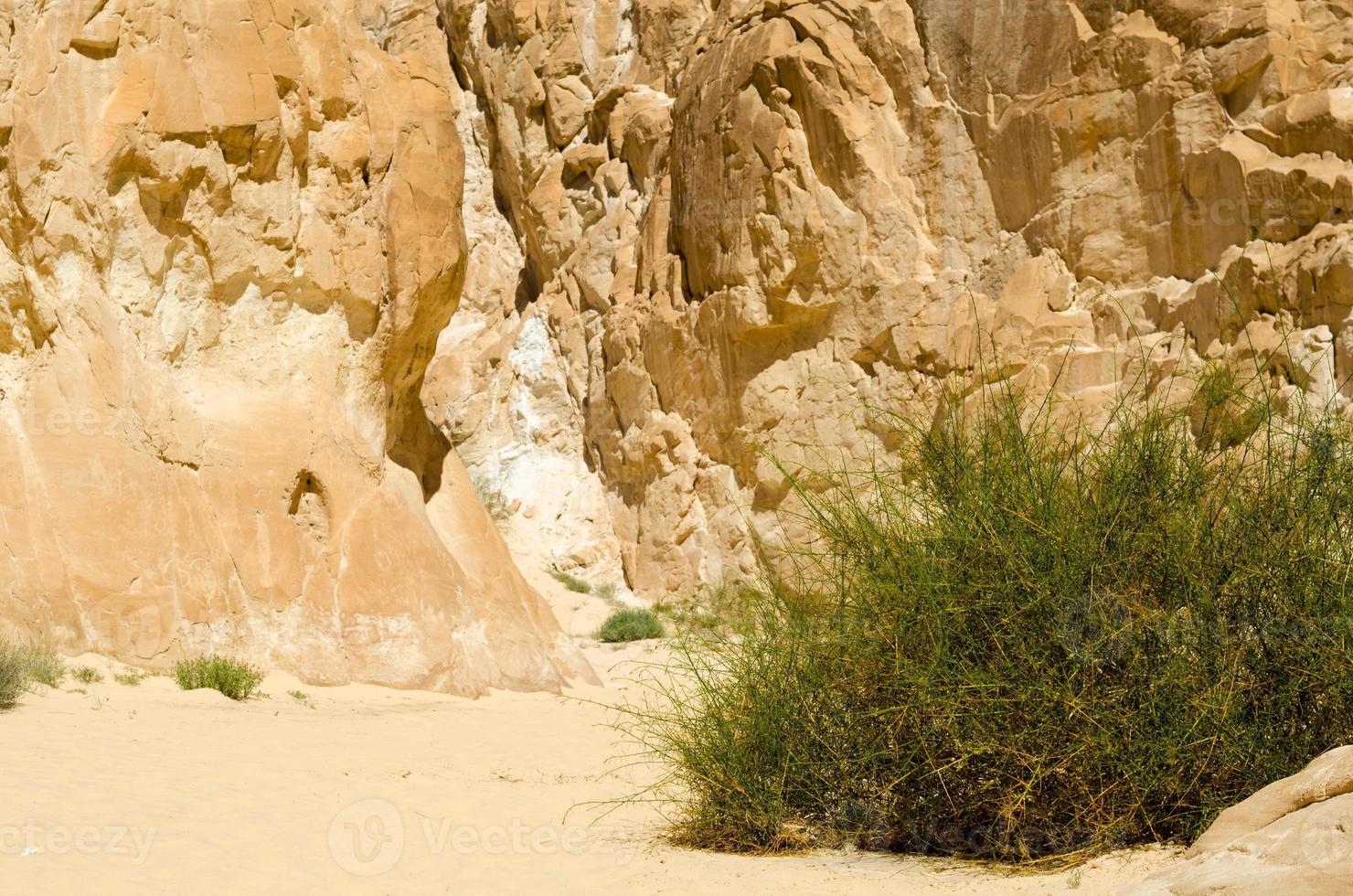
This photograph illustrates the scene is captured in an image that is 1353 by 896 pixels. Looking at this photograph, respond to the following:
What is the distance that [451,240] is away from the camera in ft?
40.0

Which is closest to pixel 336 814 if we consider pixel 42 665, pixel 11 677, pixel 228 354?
pixel 11 677

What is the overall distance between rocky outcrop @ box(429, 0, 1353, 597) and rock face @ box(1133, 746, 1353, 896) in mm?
10201

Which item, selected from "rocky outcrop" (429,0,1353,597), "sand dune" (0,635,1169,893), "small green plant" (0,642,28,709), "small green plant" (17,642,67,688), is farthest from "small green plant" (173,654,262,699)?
"rocky outcrop" (429,0,1353,597)

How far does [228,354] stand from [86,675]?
3.24m

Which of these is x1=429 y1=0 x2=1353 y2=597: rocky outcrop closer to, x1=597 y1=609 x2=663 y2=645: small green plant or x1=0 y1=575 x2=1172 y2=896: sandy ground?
x1=597 y1=609 x2=663 y2=645: small green plant

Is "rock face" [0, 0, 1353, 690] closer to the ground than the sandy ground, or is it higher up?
higher up

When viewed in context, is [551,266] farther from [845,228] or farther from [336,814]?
[336,814]

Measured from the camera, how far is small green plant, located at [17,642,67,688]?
8.00 meters

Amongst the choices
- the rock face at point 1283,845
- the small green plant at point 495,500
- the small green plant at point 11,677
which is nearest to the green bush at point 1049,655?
the rock face at point 1283,845

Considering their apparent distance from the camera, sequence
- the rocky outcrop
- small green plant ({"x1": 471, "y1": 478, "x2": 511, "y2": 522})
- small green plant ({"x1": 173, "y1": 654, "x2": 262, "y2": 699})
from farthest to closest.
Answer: small green plant ({"x1": 471, "y1": 478, "x2": 511, "y2": 522}), the rocky outcrop, small green plant ({"x1": 173, "y1": 654, "x2": 262, "y2": 699})

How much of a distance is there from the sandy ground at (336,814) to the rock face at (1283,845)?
41cm

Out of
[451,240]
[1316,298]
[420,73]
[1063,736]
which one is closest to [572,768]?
[1063,736]

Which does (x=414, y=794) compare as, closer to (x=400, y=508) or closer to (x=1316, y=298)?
(x=400, y=508)

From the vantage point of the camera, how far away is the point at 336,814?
565 centimetres
